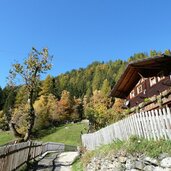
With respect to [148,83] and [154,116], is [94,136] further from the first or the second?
[154,116]

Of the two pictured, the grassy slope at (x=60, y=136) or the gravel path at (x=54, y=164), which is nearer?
the gravel path at (x=54, y=164)

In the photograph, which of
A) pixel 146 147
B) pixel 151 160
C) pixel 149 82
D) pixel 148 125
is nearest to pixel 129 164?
pixel 146 147

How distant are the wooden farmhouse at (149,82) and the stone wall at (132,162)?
854cm

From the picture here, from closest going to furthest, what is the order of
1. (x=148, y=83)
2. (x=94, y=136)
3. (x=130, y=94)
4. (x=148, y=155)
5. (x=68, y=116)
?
1. (x=148, y=155)
2. (x=94, y=136)
3. (x=148, y=83)
4. (x=130, y=94)
5. (x=68, y=116)

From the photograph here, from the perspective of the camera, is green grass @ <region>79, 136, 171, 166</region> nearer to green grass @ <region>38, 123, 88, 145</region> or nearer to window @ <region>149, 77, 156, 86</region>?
window @ <region>149, 77, 156, 86</region>

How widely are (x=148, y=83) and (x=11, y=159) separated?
12955 millimetres

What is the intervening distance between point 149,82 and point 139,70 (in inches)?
51.9

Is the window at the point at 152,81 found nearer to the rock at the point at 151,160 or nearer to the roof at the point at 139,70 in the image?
the roof at the point at 139,70

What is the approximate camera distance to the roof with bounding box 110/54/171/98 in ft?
60.5

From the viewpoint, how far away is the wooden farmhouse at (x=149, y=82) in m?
18.4

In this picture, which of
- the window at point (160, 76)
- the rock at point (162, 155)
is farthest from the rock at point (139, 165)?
the window at point (160, 76)

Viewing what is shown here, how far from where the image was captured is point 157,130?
8.50m

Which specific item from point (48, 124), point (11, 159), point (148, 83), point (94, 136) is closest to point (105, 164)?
point (11, 159)

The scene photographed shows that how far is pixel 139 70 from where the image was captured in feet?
70.0
